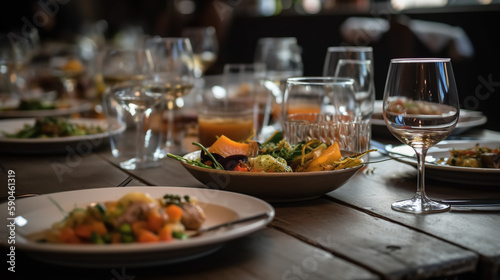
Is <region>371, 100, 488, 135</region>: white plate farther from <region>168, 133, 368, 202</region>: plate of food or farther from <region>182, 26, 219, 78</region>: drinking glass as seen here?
<region>182, 26, 219, 78</region>: drinking glass

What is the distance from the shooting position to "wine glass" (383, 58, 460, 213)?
1212mm

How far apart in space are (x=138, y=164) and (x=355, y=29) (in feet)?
11.2

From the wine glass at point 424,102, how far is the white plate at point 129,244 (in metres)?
0.36

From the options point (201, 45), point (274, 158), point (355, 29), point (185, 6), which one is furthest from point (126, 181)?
point (185, 6)

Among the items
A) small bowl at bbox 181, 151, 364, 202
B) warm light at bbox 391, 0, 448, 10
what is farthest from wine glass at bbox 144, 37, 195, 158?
warm light at bbox 391, 0, 448, 10

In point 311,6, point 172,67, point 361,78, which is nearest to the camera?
point 361,78

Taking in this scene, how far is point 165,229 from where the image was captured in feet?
2.97

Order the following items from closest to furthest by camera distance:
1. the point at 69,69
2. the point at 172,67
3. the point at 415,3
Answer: the point at 172,67 < the point at 69,69 < the point at 415,3

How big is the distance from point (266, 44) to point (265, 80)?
49 cm

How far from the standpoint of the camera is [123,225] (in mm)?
903

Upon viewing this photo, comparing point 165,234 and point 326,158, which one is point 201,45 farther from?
point 165,234


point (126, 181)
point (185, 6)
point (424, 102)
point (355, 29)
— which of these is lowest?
point (126, 181)

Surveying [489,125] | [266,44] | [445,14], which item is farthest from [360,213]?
[445,14]

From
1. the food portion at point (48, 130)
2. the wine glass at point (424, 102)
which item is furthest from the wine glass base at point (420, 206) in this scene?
the food portion at point (48, 130)
